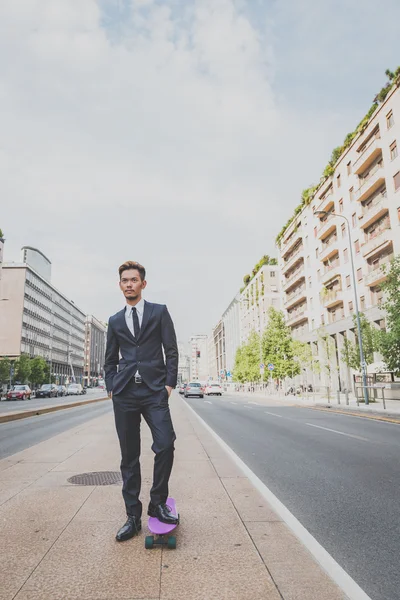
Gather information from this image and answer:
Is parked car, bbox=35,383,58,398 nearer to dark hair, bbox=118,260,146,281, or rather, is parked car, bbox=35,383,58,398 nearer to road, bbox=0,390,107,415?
road, bbox=0,390,107,415

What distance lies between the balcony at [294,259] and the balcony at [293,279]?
1093 mm

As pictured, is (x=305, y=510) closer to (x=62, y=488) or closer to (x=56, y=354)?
(x=62, y=488)

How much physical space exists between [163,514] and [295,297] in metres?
55.3

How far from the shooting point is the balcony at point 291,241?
5628 cm

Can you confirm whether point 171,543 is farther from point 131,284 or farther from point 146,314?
point 131,284

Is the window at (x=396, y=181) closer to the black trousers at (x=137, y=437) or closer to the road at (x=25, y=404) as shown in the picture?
the road at (x=25, y=404)

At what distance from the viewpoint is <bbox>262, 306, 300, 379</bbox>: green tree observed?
4581 centimetres

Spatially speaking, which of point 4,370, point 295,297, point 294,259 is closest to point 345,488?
point 295,297

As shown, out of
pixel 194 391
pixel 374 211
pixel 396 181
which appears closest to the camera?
pixel 396 181

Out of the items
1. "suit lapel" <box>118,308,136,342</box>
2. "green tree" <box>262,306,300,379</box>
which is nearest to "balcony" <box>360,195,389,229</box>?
"green tree" <box>262,306,300,379</box>

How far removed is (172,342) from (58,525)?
1.84 m

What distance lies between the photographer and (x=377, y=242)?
1357 inches

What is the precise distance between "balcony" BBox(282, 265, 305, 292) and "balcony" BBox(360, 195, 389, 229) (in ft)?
55.9

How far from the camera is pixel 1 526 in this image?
363 centimetres
